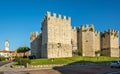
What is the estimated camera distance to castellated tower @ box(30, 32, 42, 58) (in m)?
73.2

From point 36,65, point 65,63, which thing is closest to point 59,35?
point 65,63

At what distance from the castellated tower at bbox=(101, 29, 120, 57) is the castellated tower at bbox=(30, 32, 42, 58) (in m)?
21.6

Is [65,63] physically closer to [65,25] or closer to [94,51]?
[65,25]

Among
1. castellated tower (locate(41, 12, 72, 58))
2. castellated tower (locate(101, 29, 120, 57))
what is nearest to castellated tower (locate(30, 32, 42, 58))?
castellated tower (locate(41, 12, 72, 58))

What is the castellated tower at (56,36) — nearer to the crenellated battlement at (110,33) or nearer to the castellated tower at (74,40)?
the castellated tower at (74,40)

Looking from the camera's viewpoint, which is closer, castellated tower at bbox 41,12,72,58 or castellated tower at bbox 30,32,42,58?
castellated tower at bbox 41,12,72,58

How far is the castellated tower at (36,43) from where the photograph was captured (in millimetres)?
73250

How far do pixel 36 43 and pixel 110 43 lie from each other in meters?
24.6

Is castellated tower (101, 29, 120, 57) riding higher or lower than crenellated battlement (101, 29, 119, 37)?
lower

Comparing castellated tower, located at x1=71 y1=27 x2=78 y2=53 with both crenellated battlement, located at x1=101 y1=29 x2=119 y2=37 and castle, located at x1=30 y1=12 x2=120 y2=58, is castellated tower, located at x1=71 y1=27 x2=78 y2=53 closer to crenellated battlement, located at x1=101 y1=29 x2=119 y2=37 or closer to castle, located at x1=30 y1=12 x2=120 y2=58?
castle, located at x1=30 y1=12 x2=120 y2=58

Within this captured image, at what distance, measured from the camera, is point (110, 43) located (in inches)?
2995

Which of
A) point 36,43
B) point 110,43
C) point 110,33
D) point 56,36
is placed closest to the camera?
point 56,36

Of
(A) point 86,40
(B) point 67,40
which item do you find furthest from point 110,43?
(B) point 67,40

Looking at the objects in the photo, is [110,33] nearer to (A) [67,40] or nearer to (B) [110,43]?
(B) [110,43]
